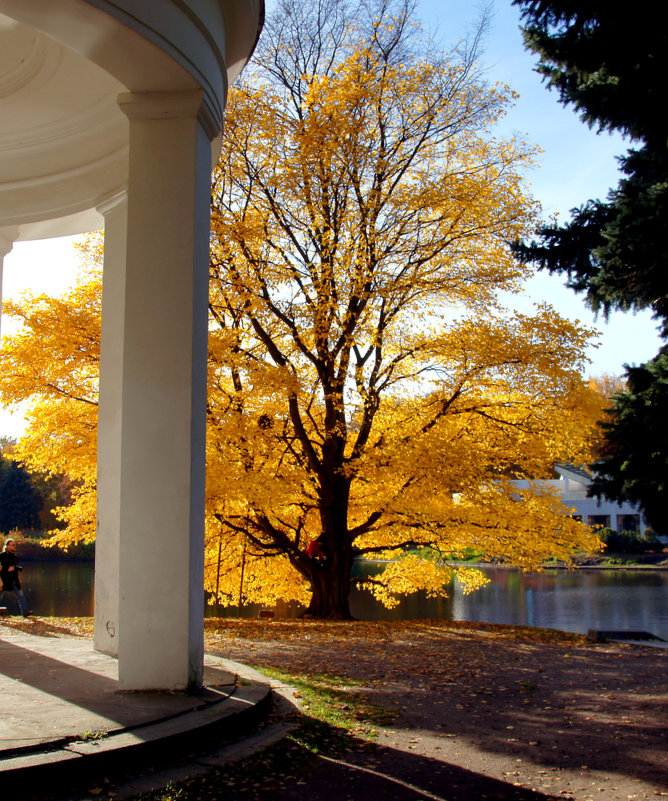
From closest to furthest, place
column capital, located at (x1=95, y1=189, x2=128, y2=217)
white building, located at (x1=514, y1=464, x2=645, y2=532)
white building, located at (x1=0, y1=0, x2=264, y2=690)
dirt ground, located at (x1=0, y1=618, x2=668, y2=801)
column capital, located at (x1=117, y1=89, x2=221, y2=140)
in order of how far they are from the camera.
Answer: dirt ground, located at (x1=0, y1=618, x2=668, y2=801), white building, located at (x1=0, y1=0, x2=264, y2=690), column capital, located at (x1=117, y1=89, x2=221, y2=140), column capital, located at (x1=95, y1=189, x2=128, y2=217), white building, located at (x1=514, y1=464, x2=645, y2=532)

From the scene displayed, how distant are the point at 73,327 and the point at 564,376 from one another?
8269mm

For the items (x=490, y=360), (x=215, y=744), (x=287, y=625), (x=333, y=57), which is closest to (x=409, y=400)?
(x=490, y=360)

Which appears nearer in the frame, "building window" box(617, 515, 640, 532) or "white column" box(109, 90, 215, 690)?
"white column" box(109, 90, 215, 690)

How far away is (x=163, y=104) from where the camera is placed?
191 inches

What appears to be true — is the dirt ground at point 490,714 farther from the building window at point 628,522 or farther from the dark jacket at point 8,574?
the building window at point 628,522

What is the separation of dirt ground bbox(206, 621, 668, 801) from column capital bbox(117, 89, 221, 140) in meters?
4.18

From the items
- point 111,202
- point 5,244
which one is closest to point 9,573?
point 5,244

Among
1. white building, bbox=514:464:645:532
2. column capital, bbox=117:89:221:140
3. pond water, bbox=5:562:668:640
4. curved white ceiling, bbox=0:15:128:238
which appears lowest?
pond water, bbox=5:562:668:640

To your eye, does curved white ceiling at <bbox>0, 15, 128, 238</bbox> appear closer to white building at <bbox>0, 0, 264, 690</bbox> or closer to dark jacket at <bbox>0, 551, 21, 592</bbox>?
white building at <bbox>0, 0, 264, 690</bbox>

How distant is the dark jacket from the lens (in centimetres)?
1144

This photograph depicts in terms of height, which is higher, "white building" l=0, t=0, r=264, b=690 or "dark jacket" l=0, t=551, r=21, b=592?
"white building" l=0, t=0, r=264, b=690

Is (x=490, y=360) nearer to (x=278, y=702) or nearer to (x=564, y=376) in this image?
(x=564, y=376)

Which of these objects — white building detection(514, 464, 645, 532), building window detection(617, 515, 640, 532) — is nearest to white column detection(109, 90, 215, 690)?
white building detection(514, 464, 645, 532)

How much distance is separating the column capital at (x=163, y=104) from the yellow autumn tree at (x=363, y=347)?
6914mm
